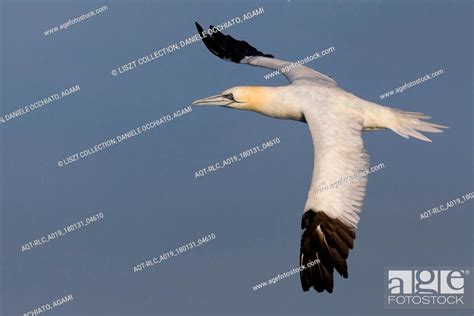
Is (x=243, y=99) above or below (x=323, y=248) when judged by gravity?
above

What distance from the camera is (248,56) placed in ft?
80.1

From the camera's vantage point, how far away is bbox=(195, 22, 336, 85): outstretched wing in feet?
72.7

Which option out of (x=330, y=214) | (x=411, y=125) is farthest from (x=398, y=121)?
(x=330, y=214)

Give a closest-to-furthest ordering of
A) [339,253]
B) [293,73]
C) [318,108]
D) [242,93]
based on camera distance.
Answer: [339,253], [318,108], [242,93], [293,73]

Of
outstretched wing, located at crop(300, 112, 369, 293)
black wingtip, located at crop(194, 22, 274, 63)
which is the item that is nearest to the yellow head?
outstretched wing, located at crop(300, 112, 369, 293)

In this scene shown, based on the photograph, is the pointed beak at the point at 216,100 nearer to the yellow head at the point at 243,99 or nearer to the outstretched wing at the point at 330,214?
the yellow head at the point at 243,99

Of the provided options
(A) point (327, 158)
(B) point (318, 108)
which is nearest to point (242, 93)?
(B) point (318, 108)

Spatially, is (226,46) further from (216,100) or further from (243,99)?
(243,99)

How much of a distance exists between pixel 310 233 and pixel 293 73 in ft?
17.5

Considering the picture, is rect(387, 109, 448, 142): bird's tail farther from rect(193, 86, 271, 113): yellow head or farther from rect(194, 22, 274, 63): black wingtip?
rect(194, 22, 274, 63): black wingtip

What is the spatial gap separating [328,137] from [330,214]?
1439 mm

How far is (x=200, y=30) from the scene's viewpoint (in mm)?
25094

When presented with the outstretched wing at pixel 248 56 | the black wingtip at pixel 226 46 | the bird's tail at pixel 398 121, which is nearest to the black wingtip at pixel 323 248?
the bird's tail at pixel 398 121

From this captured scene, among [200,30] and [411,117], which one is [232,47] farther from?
[411,117]
